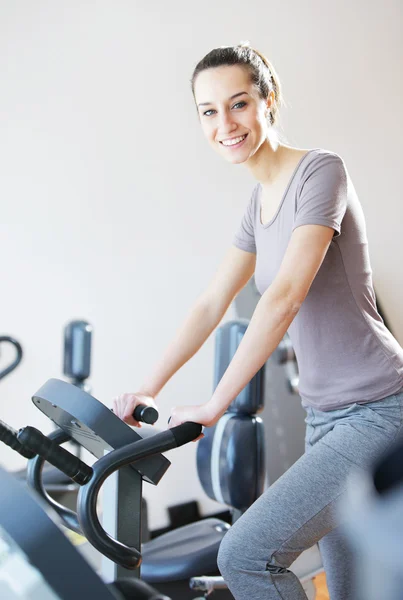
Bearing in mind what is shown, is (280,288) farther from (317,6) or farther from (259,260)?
(317,6)

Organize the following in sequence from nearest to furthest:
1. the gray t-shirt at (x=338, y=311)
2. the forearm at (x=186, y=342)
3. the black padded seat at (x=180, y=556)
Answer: the gray t-shirt at (x=338, y=311) → the forearm at (x=186, y=342) → the black padded seat at (x=180, y=556)

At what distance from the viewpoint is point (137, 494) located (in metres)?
1.34

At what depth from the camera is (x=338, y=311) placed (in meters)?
1.42

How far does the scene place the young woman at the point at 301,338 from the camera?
1291 millimetres

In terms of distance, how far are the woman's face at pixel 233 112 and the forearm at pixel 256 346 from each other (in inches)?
14.2

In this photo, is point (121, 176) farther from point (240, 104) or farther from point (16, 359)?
point (240, 104)

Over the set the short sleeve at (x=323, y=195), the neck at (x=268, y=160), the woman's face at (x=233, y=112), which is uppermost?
the woman's face at (x=233, y=112)

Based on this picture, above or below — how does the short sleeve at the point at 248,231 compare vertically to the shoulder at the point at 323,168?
below

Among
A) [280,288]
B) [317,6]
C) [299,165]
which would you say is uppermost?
[317,6]

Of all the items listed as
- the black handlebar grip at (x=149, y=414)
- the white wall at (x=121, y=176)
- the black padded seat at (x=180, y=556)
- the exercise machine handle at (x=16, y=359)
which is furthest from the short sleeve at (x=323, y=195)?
the white wall at (x=121, y=176)

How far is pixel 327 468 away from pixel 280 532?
5.6 inches

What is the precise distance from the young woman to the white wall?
1612mm

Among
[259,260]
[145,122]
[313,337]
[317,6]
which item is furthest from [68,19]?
[313,337]

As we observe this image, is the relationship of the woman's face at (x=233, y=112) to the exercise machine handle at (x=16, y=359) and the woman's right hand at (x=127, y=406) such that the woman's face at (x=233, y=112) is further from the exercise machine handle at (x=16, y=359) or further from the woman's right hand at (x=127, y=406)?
the exercise machine handle at (x=16, y=359)
